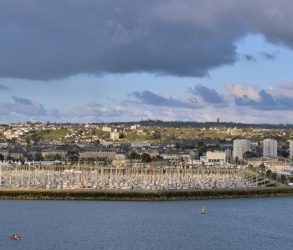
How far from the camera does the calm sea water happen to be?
46.1 metres

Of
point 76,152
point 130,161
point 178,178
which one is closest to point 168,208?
point 178,178

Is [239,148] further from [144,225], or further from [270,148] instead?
[144,225]

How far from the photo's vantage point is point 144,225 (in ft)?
178

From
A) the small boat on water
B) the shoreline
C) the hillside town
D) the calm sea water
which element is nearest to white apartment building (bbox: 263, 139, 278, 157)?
the hillside town

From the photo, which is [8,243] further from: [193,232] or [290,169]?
[290,169]

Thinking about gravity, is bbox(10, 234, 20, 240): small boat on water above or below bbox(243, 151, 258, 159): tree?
below

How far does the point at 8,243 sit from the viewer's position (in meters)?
45.2

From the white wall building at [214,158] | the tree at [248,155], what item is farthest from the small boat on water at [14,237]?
the tree at [248,155]

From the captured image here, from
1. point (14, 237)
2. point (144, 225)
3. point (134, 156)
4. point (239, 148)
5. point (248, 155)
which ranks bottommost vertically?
point (14, 237)

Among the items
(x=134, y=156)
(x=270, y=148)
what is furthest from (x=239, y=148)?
(x=134, y=156)

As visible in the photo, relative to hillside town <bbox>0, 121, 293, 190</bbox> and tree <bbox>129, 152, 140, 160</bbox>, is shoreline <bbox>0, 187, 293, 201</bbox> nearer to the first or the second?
hillside town <bbox>0, 121, 293, 190</bbox>

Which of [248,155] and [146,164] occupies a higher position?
[248,155]

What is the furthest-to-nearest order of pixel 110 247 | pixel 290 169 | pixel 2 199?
1. pixel 290 169
2. pixel 2 199
3. pixel 110 247

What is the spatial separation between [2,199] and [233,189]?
21219 millimetres
